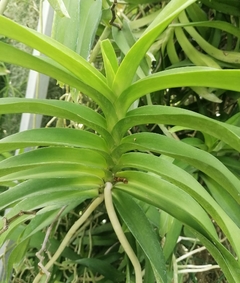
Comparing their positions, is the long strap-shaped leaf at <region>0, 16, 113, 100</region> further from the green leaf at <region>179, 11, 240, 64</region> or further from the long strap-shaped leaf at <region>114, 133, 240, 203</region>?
the green leaf at <region>179, 11, 240, 64</region>

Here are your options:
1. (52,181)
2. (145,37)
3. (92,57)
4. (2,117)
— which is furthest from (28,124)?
(145,37)

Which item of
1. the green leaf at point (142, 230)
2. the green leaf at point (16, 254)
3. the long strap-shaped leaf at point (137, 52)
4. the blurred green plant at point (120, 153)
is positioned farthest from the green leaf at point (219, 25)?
the green leaf at point (16, 254)

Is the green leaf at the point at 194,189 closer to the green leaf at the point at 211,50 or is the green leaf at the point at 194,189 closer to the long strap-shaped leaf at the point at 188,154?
the long strap-shaped leaf at the point at 188,154

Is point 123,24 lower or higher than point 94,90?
higher

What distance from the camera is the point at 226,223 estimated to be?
1.24ft

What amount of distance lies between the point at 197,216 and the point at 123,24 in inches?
15.8

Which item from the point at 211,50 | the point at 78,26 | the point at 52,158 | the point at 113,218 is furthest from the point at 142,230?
the point at 211,50

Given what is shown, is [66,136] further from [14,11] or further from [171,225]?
[14,11]

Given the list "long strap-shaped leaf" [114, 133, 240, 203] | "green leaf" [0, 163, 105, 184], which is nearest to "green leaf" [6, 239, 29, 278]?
"green leaf" [0, 163, 105, 184]

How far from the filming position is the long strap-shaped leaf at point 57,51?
0.30m

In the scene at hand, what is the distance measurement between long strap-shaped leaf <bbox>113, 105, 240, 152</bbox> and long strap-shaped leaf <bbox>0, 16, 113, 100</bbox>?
1.7 inches

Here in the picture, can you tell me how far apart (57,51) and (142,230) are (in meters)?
0.24

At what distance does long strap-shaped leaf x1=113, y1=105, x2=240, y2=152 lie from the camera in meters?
0.34

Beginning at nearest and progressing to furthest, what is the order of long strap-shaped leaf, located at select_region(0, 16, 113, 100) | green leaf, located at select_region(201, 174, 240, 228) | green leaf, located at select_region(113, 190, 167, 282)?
1. long strap-shaped leaf, located at select_region(0, 16, 113, 100)
2. green leaf, located at select_region(113, 190, 167, 282)
3. green leaf, located at select_region(201, 174, 240, 228)
